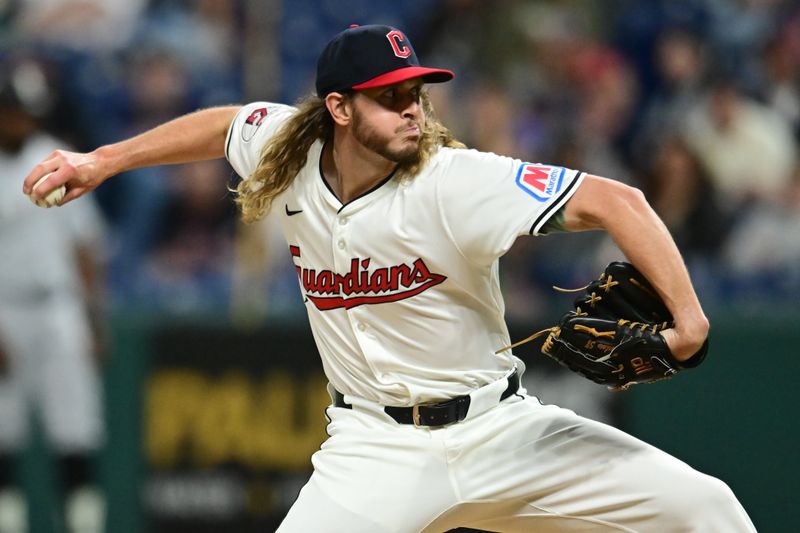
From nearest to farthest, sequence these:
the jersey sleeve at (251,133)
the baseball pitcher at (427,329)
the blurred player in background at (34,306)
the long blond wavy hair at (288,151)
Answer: the baseball pitcher at (427,329)
the long blond wavy hair at (288,151)
the jersey sleeve at (251,133)
the blurred player in background at (34,306)

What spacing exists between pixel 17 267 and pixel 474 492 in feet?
16.5

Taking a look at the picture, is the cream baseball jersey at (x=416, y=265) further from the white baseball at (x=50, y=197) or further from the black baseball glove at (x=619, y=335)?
the white baseball at (x=50, y=197)

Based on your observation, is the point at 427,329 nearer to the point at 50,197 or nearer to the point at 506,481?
the point at 506,481

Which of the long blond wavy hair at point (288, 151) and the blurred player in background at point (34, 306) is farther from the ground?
the long blond wavy hair at point (288, 151)

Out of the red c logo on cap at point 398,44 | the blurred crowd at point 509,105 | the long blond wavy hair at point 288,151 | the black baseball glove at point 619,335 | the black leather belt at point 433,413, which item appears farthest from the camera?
the blurred crowd at point 509,105

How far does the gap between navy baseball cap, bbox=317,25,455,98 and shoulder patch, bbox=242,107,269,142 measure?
Answer: 411 millimetres

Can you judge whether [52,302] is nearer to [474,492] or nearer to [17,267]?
[17,267]

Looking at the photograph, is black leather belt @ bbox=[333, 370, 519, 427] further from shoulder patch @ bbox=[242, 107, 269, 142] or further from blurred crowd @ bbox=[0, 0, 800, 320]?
blurred crowd @ bbox=[0, 0, 800, 320]

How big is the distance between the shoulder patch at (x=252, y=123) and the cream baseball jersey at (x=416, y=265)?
0.34 ft

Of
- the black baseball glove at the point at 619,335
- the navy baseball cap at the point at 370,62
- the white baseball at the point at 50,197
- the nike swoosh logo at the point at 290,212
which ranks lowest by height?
the black baseball glove at the point at 619,335

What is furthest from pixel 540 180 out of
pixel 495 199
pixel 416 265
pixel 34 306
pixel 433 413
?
pixel 34 306

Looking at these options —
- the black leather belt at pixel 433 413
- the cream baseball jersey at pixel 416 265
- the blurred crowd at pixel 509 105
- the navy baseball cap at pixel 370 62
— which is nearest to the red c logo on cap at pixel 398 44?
the navy baseball cap at pixel 370 62

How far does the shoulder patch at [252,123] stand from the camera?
Answer: 177 inches

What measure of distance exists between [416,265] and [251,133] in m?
0.84
